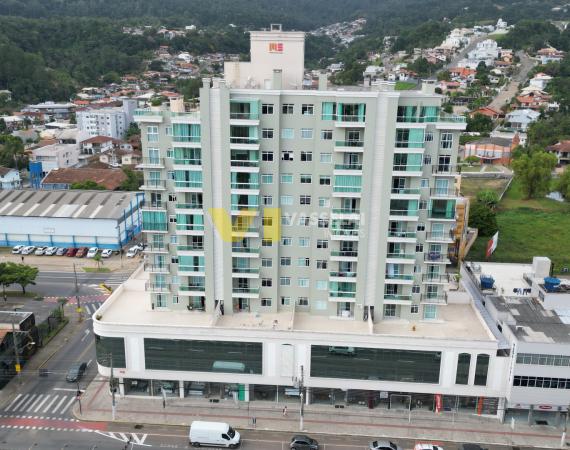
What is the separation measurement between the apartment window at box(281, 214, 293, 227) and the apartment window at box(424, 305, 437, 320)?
1641 centimetres

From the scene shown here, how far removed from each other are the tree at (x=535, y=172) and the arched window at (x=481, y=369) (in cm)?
8880

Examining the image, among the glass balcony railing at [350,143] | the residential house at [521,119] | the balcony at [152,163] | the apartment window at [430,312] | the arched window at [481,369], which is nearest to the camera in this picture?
the glass balcony railing at [350,143]

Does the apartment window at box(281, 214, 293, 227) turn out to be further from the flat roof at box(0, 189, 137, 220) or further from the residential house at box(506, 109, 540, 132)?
the residential house at box(506, 109, 540, 132)

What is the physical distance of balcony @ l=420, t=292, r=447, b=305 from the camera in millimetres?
54156

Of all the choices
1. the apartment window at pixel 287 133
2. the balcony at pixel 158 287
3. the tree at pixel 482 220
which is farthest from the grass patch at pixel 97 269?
the tree at pixel 482 220

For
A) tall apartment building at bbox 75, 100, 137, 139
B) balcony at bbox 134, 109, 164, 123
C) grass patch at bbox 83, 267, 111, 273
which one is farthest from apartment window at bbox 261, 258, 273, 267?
tall apartment building at bbox 75, 100, 137, 139

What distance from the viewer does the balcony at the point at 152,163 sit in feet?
171

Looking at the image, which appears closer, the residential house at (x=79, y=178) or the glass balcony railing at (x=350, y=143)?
the glass balcony railing at (x=350, y=143)

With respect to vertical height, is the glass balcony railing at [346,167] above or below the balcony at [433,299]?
above

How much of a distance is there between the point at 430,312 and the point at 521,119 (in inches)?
6344

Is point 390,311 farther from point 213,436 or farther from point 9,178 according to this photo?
point 9,178

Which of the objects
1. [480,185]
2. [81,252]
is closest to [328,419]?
[81,252]

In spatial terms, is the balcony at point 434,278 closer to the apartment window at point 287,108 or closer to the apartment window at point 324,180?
the apartment window at point 324,180

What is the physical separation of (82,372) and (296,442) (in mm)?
26096
